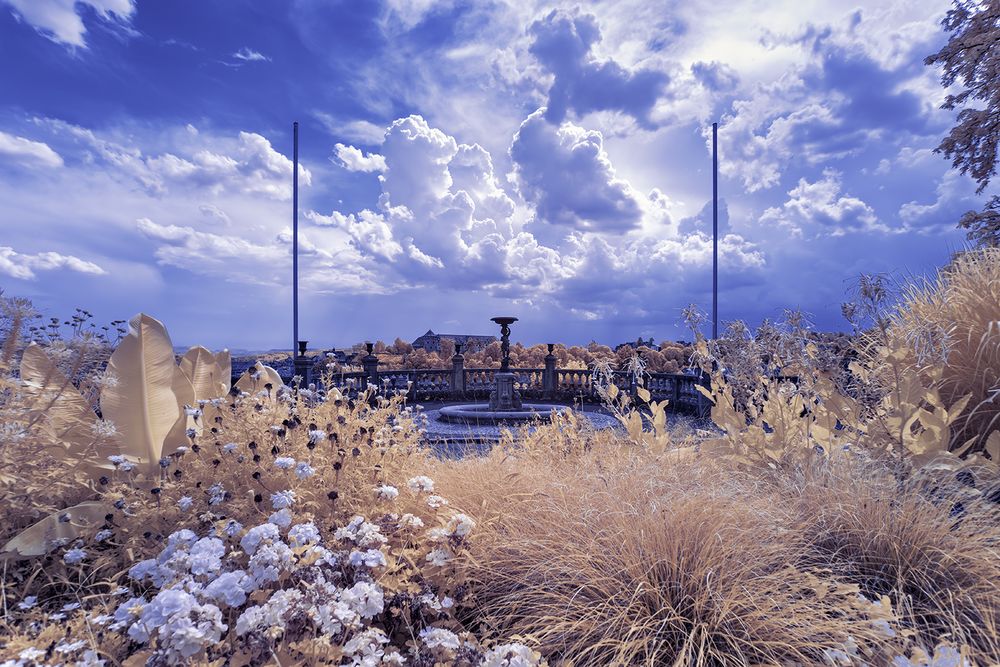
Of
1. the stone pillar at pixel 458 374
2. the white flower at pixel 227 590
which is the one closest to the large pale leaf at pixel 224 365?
the white flower at pixel 227 590

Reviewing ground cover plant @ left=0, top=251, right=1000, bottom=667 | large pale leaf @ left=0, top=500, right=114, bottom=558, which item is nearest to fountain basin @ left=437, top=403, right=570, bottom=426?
ground cover plant @ left=0, top=251, right=1000, bottom=667

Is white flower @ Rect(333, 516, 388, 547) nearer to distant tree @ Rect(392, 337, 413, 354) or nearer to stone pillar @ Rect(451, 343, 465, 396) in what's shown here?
stone pillar @ Rect(451, 343, 465, 396)

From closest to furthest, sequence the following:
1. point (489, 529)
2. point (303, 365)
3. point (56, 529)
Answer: point (489, 529)
point (56, 529)
point (303, 365)

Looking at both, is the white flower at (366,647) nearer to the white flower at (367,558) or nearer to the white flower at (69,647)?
the white flower at (367,558)

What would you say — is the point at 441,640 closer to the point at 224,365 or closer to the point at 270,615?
the point at 270,615

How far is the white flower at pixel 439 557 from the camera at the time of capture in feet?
8.94

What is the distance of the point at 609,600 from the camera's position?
2516 mm

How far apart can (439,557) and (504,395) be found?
48.2 ft

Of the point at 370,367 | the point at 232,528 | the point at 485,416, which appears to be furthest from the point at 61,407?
the point at 370,367

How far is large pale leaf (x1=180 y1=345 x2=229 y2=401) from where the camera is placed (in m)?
4.64

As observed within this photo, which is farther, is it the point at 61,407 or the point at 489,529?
the point at 61,407

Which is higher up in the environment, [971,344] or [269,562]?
[971,344]

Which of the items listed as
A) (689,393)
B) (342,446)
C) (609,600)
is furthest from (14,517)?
(689,393)

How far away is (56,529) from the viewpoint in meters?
3.37
